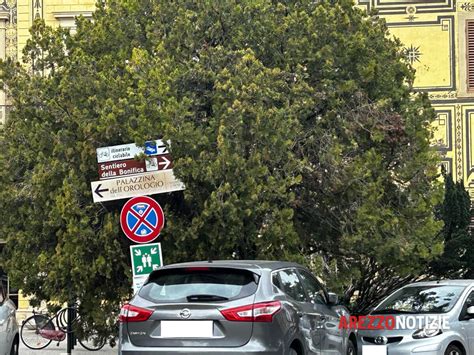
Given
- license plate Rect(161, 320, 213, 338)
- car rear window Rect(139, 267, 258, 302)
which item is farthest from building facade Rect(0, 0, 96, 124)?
license plate Rect(161, 320, 213, 338)

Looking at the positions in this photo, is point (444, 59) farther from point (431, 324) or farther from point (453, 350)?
point (453, 350)

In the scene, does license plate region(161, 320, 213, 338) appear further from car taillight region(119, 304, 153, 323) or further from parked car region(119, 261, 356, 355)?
car taillight region(119, 304, 153, 323)

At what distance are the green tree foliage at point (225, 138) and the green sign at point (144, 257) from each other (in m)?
1.22

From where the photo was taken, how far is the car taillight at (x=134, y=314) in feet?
34.3

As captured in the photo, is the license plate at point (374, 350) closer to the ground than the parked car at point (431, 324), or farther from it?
closer to the ground

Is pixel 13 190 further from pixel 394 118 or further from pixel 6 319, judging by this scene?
pixel 394 118

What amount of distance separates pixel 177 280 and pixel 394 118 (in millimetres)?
6683

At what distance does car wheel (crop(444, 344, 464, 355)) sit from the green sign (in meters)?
4.02

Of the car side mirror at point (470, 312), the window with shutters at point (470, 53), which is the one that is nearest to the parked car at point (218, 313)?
the car side mirror at point (470, 312)

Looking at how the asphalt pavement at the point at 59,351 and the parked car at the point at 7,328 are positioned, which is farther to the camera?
the asphalt pavement at the point at 59,351

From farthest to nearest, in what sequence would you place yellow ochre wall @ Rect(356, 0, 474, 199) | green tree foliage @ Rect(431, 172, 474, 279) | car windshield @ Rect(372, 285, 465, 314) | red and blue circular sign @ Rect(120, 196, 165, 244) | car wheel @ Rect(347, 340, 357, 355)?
yellow ochre wall @ Rect(356, 0, 474, 199) → green tree foliage @ Rect(431, 172, 474, 279) → car windshield @ Rect(372, 285, 465, 314) → red and blue circular sign @ Rect(120, 196, 165, 244) → car wheel @ Rect(347, 340, 357, 355)

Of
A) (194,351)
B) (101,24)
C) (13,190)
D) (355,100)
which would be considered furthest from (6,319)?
(355,100)

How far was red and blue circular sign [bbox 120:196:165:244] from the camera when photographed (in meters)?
13.7

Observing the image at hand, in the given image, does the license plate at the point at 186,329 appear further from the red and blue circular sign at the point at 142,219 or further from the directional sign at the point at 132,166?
the directional sign at the point at 132,166
